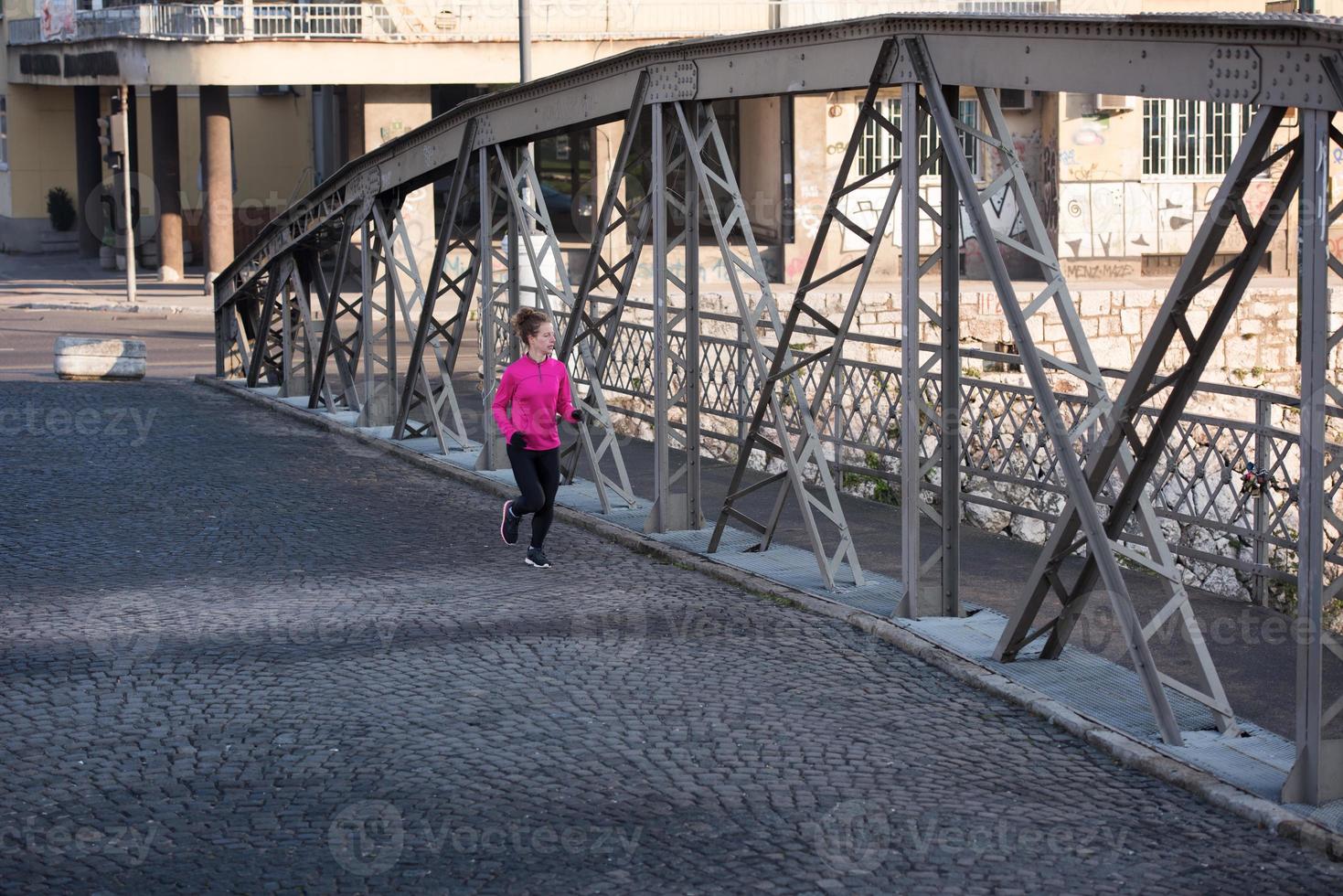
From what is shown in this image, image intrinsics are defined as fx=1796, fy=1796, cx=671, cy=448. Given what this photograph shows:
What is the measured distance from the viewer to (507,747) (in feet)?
22.7

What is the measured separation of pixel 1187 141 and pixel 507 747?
98.9 ft

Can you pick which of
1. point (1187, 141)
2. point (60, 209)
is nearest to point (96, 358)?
point (1187, 141)

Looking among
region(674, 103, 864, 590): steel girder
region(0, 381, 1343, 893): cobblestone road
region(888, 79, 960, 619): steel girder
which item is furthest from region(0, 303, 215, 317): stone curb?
region(888, 79, 960, 619): steel girder

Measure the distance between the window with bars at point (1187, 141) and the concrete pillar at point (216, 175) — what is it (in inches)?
687

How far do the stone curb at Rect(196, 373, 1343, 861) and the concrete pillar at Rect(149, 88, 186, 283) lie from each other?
2546 centimetres

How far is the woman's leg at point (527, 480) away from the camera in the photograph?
10.8m

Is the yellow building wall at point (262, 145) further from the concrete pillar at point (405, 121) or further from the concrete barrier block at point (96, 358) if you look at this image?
the concrete barrier block at point (96, 358)

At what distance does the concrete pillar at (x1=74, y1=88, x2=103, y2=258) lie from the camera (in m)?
40.0

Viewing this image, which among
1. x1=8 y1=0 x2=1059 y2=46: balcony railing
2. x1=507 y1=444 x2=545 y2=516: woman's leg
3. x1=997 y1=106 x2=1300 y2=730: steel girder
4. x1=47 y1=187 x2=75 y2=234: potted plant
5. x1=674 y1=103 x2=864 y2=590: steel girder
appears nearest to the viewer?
x1=997 y1=106 x2=1300 y2=730: steel girder

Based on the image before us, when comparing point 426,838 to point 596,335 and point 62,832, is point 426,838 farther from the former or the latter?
point 596,335

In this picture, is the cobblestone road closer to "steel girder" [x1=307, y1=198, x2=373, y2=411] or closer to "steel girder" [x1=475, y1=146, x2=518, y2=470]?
"steel girder" [x1=475, y1=146, x2=518, y2=470]

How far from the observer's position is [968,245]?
34531 millimetres

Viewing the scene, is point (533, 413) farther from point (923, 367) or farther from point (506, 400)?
point (923, 367)

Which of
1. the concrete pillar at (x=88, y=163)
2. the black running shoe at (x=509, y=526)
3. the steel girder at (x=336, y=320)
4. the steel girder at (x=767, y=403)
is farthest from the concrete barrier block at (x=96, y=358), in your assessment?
the concrete pillar at (x=88, y=163)
